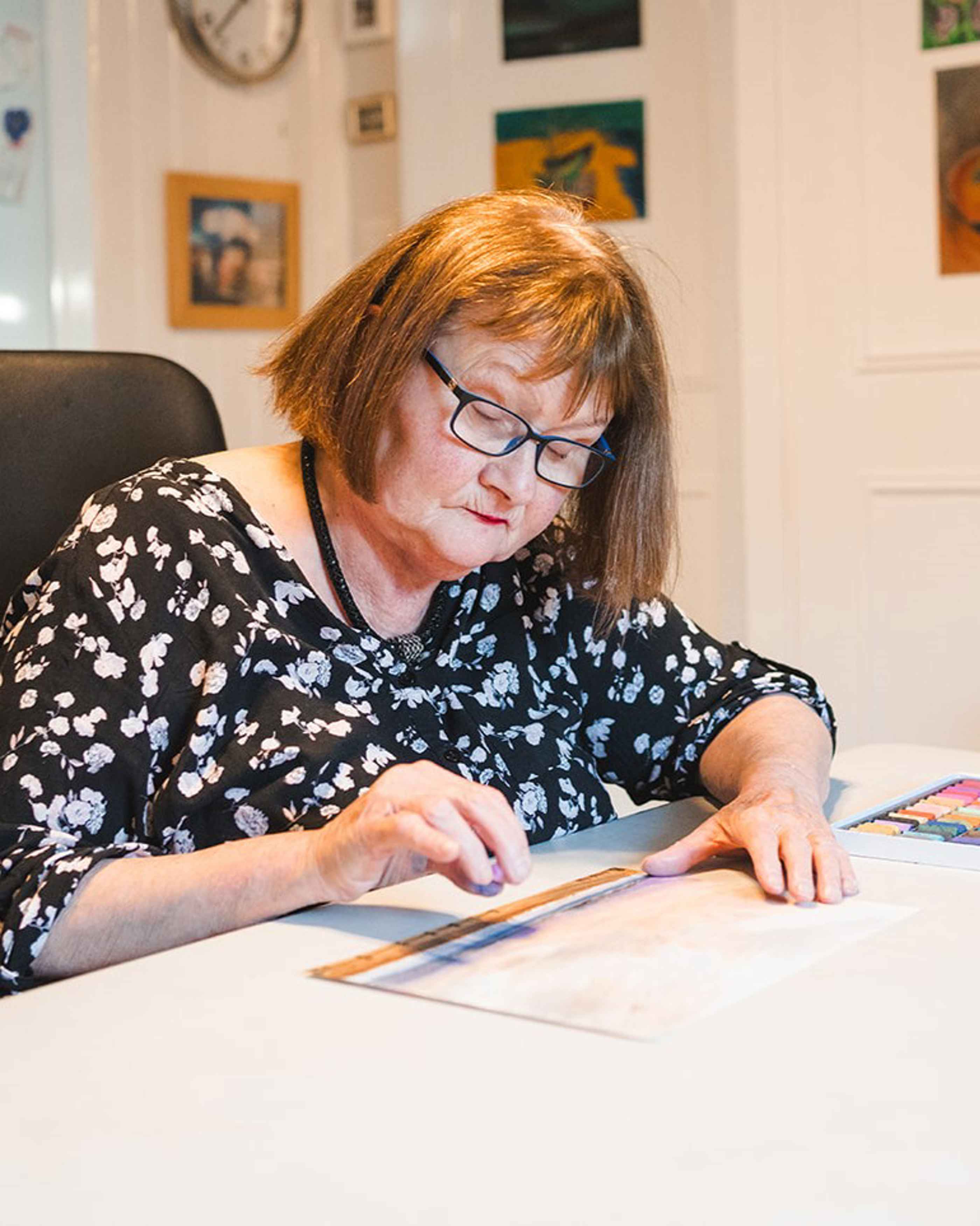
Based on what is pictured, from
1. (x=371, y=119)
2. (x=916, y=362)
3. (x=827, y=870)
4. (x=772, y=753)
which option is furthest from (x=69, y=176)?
(x=827, y=870)

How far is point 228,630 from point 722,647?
1.90 ft

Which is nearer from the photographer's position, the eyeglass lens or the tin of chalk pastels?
the tin of chalk pastels

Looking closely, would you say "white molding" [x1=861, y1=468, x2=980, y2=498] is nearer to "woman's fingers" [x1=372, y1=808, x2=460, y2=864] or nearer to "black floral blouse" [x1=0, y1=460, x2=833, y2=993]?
"black floral blouse" [x1=0, y1=460, x2=833, y2=993]

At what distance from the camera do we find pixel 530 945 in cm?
98

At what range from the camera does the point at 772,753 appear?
1419 millimetres

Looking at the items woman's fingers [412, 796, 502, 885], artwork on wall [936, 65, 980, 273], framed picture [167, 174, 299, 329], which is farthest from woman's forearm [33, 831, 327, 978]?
framed picture [167, 174, 299, 329]

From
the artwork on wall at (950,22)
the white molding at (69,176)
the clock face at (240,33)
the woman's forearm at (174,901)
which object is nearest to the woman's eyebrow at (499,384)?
the woman's forearm at (174,901)

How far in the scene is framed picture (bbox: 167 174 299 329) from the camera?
379cm

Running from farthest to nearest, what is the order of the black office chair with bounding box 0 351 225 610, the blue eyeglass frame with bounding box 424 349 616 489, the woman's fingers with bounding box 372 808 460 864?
the black office chair with bounding box 0 351 225 610, the blue eyeglass frame with bounding box 424 349 616 489, the woman's fingers with bounding box 372 808 460 864

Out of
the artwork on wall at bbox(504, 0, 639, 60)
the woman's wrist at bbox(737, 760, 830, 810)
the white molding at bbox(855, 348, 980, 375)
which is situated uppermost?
the artwork on wall at bbox(504, 0, 639, 60)

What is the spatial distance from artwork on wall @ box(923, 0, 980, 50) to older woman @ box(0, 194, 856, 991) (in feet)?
6.64

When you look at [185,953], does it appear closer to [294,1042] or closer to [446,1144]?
[294,1042]

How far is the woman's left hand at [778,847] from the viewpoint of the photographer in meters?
1.11

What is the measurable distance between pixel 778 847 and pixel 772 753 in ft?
0.87
